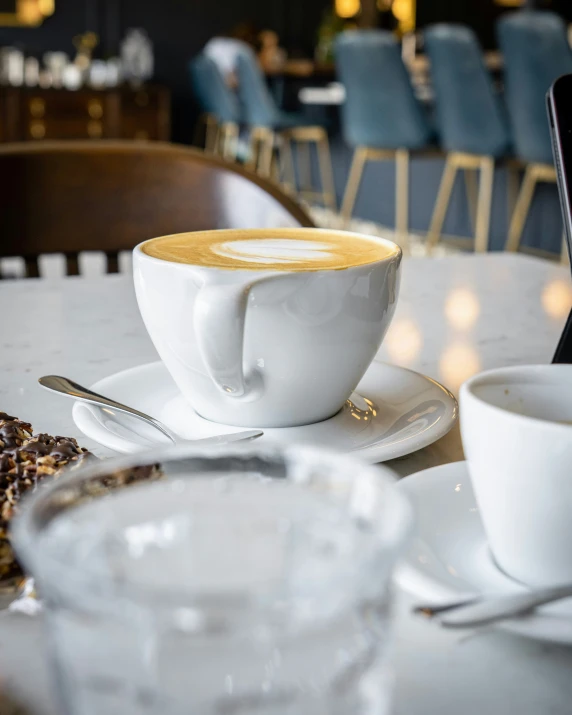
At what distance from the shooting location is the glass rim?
0.15 m

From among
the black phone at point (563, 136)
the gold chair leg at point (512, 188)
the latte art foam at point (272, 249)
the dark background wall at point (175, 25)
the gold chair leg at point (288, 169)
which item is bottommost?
the gold chair leg at point (288, 169)

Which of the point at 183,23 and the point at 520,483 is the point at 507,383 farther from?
the point at 183,23

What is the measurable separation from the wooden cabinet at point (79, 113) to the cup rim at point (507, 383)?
5.14 meters

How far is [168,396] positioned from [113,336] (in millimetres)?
198

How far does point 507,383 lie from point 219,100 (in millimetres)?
4853

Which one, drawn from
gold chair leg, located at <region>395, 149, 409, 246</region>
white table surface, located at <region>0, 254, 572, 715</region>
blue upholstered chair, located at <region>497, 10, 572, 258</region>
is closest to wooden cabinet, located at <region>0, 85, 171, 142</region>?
gold chair leg, located at <region>395, 149, 409, 246</region>

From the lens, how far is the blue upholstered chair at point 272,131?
424 centimetres

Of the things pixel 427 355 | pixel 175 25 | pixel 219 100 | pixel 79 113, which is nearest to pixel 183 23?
pixel 175 25

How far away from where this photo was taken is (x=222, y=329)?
0.37 m

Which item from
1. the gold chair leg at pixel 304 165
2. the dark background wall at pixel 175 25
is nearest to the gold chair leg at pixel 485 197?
Result: the gold chair leg at pixel 304 165

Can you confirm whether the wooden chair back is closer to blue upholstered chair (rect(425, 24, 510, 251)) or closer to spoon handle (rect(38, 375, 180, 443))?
spoon handle (rect(38, 375, 180, 443))

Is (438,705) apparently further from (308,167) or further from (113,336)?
(308,167)

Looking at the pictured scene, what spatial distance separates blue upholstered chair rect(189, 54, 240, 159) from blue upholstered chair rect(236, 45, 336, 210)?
0.36 feet

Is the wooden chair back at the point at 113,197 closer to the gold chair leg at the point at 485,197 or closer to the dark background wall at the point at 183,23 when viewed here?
the gold chair leg at the point at 485,197
